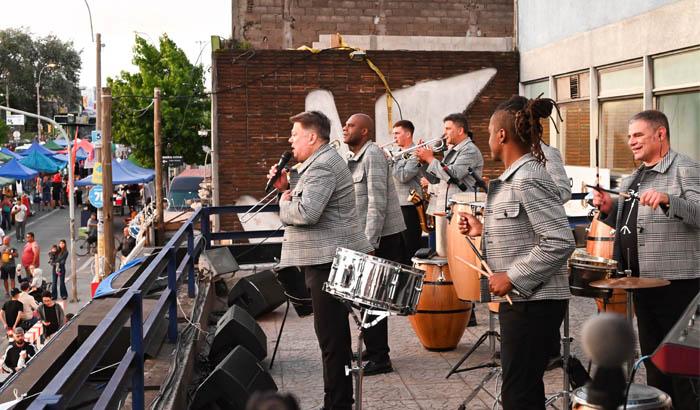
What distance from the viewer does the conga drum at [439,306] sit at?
7.29 meters

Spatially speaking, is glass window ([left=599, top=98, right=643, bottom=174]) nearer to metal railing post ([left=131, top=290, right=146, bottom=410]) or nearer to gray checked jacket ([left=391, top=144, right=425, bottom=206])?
gray checked jacket ([left=391, top=144, right=425, bottom=206])

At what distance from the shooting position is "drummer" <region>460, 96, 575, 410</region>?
3.86 metres

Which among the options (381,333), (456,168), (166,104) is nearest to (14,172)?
(166,104)

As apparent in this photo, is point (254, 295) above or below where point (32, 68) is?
below

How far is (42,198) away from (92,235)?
20752 mm

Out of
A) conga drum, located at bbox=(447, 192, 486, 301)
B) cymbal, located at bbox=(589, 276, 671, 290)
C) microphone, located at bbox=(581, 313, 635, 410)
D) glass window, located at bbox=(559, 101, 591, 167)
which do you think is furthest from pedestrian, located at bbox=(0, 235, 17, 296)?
microphone, located at bbox=(581, 313, 635, 410)

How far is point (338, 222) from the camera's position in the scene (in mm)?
5473

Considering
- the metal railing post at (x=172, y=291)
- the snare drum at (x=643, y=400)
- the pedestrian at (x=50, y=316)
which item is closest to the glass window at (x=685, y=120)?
the metal railing post at (x=172, y=291)

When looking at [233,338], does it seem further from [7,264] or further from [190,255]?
[7,264]

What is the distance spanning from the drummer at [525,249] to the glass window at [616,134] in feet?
30.4

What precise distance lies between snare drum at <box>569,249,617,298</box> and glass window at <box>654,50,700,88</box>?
6.78 metres

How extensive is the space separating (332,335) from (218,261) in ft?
15.9

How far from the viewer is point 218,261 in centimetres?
1003

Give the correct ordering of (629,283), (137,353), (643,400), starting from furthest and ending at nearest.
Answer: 1. (629,283)
2. (137,353)
3. (643,400)
